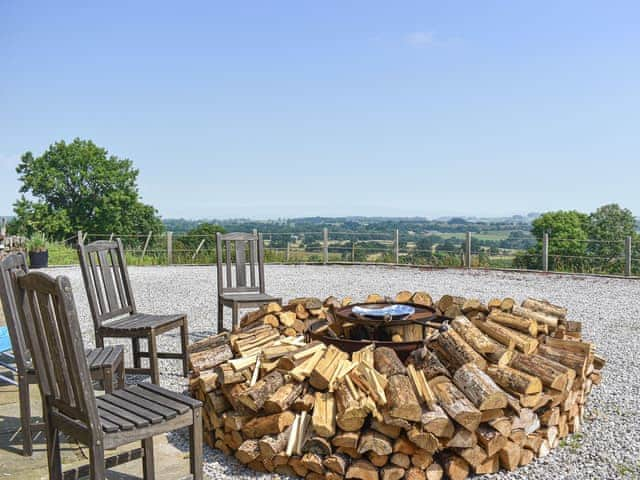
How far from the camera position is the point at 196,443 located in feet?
7.80

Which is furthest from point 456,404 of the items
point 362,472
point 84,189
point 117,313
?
point 84,189

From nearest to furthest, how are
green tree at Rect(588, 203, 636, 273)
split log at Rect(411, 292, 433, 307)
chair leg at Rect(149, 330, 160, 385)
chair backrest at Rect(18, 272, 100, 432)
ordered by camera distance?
chair backrest at Rect(18, 272, 100, 432), chair leg at Rect(149, 330, 160, 385), split log at Rect(411, 292, 433, 307), green tree at Rect(588, 203, 636, 273)

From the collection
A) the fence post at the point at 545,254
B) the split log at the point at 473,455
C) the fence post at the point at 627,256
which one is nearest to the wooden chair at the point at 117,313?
the split log at the point at 473,455

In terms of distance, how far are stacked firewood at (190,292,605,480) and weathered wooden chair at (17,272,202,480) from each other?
672mm

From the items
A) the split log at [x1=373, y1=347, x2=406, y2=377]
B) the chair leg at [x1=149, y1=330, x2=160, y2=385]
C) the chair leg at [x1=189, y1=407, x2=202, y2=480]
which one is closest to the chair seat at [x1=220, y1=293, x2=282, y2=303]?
the chair leg at [x1=149, y1=330, x2=160, y2=385]

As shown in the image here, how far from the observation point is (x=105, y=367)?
2977mm

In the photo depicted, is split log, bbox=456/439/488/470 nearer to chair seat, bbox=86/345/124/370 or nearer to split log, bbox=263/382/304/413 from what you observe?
split log, bbox=263/382/304/413

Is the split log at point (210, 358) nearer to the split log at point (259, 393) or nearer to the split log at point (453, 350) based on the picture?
the split log at point (259, 393)

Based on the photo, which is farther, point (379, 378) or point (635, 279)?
point (635, 279)

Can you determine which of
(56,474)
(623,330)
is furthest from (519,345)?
(623,330)

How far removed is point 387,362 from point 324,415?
1.74 ft

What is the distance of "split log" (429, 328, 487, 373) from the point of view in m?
3.36

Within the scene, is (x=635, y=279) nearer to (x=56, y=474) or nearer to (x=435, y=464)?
(x=435, y=464)

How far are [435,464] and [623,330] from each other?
15.6 feet
